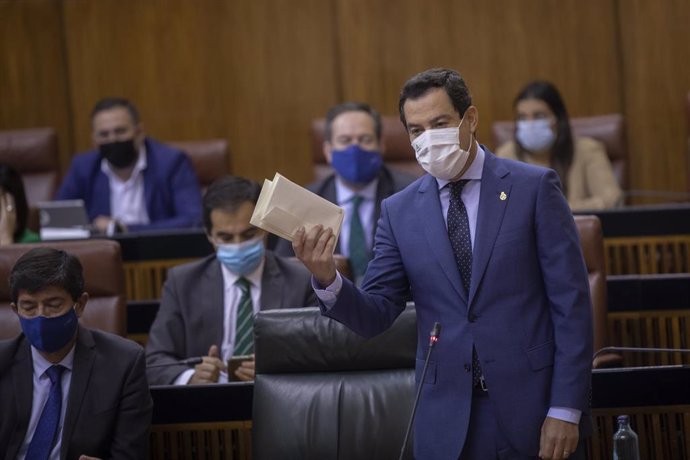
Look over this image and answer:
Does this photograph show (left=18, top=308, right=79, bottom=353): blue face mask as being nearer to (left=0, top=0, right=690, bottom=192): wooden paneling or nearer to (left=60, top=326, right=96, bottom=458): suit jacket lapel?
(left=60, top=326, right=96, bottom=458): suit jacket lapel

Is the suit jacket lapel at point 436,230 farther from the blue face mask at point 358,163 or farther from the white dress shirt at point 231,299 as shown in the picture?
the blue face mask at point 358,163

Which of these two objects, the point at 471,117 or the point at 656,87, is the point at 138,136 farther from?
the point at 471,117

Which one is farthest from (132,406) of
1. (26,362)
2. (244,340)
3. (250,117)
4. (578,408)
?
(250,117)

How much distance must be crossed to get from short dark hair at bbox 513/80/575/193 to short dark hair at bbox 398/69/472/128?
2.50 meters

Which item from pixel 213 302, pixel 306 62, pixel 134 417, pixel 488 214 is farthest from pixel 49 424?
pixel 306 62

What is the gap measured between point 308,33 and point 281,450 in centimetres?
365

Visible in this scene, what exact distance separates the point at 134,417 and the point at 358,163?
5.47ft

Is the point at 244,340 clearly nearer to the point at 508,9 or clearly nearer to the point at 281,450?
the point at 281,450

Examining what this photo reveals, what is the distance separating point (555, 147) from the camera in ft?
15.3

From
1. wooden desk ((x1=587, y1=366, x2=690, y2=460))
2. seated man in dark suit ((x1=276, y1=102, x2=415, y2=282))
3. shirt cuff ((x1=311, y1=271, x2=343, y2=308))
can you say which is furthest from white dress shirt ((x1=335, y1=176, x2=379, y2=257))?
shirt cuff ((x1=311, y1=271, x2=343, y2=308))

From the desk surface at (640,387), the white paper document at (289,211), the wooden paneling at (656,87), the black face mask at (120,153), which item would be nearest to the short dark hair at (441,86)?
the white paper document at (289,211)

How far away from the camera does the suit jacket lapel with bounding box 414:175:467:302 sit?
2.12 metres

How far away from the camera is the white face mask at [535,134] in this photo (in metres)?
4.66

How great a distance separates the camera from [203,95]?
5953 mm
